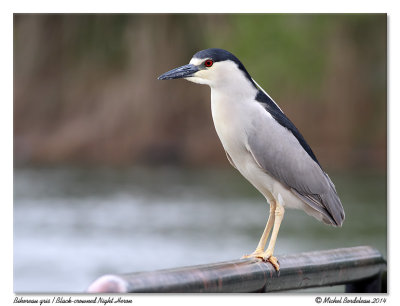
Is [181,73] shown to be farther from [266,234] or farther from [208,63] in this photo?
[266,234]

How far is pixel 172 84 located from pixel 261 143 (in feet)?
25.5

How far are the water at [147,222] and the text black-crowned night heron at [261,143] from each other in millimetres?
3719

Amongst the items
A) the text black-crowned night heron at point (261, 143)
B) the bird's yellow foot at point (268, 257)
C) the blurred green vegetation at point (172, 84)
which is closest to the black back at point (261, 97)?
the text black-crowned night heron at point (261, 143)

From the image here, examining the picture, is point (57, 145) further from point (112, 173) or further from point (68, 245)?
point (68, 245)

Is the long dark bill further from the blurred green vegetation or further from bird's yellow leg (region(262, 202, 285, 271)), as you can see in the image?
the blurred green vegetation

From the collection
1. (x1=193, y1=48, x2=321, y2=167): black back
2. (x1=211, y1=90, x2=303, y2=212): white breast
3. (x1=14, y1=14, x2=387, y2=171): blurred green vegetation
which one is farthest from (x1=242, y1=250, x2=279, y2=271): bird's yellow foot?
(x1=14, y1=14, x2=387, y2=171): blurred green vegetation

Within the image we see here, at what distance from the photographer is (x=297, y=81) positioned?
749 centimetres

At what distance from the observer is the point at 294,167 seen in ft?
7.58

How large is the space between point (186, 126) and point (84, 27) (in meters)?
3.09

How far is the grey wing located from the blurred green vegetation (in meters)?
3.45

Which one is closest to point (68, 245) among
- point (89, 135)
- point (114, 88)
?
point (89, 135)

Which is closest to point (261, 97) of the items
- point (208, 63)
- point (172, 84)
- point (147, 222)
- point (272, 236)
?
point (208, 63)

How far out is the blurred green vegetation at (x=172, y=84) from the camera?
22.5 feet

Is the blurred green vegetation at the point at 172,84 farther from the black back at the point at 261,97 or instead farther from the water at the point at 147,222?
the black back at the point at 261,97
